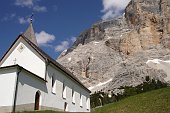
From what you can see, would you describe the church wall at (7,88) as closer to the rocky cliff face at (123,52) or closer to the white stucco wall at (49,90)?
the white stucco wall at (49,90)

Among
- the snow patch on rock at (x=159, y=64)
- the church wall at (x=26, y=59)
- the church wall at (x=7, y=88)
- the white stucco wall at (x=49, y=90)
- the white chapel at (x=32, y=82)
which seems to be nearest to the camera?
the church wall at (x=7, y=88)

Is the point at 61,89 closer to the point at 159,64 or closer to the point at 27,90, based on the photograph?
the point at 27,90

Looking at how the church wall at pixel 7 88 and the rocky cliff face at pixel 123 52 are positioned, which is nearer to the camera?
the church wall at pixel 7 88

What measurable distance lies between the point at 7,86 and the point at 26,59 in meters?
7.42

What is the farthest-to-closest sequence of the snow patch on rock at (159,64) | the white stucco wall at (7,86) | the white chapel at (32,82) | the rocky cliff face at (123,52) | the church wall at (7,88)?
1. the rocky cliff face at (123,52)
2. the snow patch on rock at (159,64)
3. the white chapel at (32,82)
4. the white stucco wall at (7,86)
5. the church wall at (7,88)

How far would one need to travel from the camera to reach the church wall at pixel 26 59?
115 feet

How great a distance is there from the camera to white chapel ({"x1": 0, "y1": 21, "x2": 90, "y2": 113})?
2867 centimetres

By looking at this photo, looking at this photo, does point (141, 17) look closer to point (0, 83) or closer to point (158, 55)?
point (158, 55)

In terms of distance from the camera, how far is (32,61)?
35.6m

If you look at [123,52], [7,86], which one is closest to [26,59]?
[7,86]

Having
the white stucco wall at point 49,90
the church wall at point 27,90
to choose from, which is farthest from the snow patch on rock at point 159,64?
the church wall at point 27,90

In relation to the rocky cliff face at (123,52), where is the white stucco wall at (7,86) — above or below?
below

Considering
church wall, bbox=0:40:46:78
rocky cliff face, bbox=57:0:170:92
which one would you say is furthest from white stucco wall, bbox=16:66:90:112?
rocky cliff face, bbox=57:0:170:92

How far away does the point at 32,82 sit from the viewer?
31266 mm
